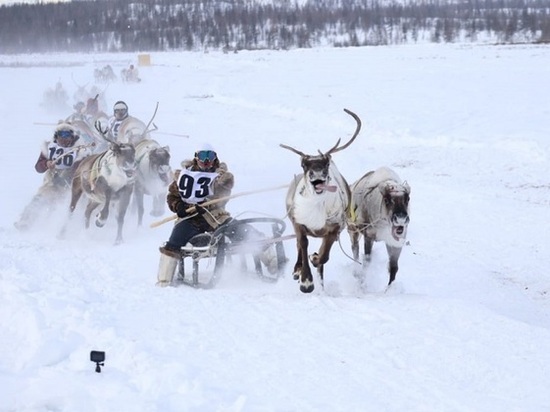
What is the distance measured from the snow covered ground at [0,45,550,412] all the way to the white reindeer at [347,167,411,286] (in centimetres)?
36

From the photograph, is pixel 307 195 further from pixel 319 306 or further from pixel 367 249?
pixel 367 249

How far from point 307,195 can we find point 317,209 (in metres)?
0.17

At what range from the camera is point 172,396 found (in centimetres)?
475

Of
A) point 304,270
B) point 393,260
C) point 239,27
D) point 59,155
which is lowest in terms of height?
point 393,260

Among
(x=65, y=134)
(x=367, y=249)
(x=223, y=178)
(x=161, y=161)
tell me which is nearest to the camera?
(x=367, y=249)

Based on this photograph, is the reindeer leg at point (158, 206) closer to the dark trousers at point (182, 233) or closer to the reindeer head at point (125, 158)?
the reindeer head at point (125, 158)

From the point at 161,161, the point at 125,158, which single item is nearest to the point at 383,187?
the point at 125,158

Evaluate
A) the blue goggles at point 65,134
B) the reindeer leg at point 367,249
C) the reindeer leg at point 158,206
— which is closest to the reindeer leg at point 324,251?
the reindeer leg at point 367,249

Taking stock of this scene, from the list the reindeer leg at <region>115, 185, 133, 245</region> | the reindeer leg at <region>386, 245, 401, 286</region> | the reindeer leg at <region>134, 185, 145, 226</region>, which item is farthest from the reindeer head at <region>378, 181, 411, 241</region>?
the reindeer leg at <region>134, 185, 145, 226</region>

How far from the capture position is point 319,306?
6.89 m

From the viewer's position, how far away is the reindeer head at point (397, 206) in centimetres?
757

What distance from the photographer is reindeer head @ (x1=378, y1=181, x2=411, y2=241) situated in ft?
24.8

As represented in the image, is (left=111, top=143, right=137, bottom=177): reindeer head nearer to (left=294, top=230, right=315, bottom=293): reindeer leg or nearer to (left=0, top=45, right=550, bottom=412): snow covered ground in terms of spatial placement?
(left=0, top=45, right=550, bottom=412): snow covered ground

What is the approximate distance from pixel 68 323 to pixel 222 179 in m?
3.28
